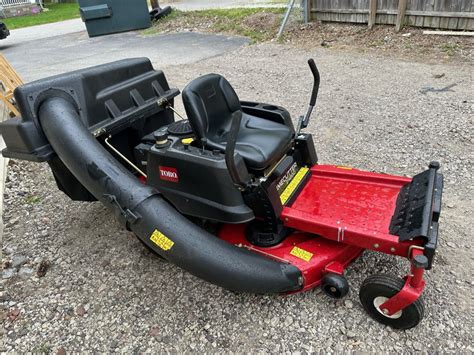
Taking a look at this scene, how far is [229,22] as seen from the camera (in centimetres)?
1127

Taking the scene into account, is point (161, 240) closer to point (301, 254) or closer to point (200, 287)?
point (200, 287)

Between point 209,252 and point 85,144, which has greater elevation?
point 85,144

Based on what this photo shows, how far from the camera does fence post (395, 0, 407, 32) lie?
299 inches

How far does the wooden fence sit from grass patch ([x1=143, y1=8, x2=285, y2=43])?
1335mm

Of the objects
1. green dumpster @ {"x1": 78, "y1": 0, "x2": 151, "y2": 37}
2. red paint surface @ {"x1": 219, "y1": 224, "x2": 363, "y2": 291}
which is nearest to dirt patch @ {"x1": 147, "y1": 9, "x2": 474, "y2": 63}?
green dumpster @ {"x1": 78, "y1": 0, "x2": 151, "y2": 37}

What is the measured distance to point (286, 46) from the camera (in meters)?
8.59

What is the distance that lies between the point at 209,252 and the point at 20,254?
1863 millimetres

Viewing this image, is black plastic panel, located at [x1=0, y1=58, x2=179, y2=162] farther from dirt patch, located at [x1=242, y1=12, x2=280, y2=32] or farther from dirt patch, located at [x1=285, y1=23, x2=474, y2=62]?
dirt patch, located at [x1=242, y1=12, x2=280, y2=32]

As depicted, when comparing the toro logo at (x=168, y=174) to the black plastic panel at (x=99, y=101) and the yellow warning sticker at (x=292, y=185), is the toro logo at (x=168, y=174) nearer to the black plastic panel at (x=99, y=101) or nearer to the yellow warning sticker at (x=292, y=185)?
the black plastic panel at (x=99, y=101)

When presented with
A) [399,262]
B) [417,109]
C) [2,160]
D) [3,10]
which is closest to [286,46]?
[417,109]

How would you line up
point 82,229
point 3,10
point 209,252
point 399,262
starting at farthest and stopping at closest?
point 3,10 → point 82,229 → point 399,262 → point 209,252

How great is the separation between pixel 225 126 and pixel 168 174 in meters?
0.57

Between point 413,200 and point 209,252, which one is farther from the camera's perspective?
point 413,200

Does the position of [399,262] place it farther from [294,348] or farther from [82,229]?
[82,229]
